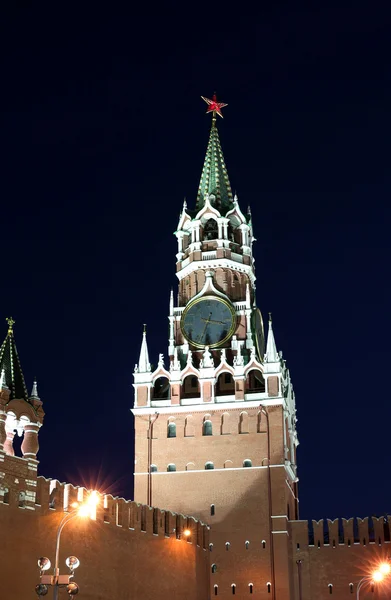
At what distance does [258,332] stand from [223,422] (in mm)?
9471

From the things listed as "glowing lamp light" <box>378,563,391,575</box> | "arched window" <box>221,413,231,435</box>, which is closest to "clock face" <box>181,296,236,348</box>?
"arched window" <box>221,413,231,435</box>

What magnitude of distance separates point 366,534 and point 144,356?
20.3m

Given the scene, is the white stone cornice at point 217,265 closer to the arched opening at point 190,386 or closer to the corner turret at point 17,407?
the arched opening at point 190,386

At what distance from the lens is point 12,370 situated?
150ft

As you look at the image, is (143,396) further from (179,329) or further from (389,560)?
(389,560)

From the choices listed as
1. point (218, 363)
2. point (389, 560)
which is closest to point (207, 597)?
point (389, 560)

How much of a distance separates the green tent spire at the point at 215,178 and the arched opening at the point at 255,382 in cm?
1453

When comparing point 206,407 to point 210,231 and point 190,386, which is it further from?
point 210,231

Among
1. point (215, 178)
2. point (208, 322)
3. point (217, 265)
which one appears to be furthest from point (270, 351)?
point (215, 178)

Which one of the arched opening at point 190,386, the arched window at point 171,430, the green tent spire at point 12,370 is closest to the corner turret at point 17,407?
the green tent spire at point 12,370

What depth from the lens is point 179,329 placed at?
243 feet

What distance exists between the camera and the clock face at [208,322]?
72.8 meters

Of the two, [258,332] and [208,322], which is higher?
[208,322]

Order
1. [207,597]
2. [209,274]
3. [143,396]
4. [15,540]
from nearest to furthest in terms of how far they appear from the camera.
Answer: [15,540] < [207,597] < [143,396] < [209,274]
